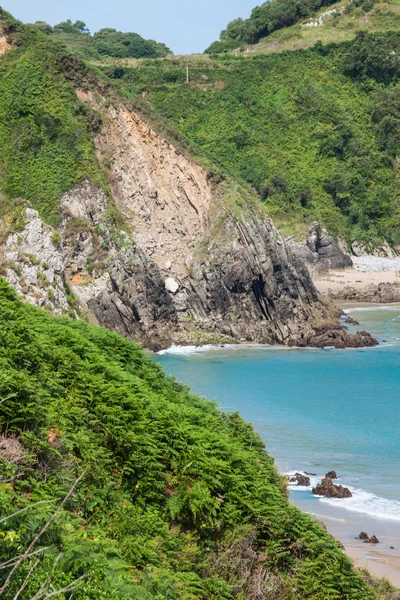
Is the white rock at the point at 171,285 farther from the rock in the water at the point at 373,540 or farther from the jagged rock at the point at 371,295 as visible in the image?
the rock in the water at the point at 373,540

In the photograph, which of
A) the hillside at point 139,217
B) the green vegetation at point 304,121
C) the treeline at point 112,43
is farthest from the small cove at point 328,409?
the treeline at point 112,43

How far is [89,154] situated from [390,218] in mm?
33994

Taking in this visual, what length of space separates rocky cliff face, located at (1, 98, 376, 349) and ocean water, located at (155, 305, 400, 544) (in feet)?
8.95

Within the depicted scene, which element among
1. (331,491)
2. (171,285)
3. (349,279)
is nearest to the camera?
(331,491)

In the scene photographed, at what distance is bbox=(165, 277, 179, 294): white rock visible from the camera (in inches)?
1868

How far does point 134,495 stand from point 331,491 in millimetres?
11278

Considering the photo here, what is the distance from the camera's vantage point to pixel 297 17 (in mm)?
94250

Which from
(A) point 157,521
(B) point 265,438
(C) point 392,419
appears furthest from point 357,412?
(A) point 157,521

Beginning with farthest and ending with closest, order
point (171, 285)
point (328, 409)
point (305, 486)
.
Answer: point (171, 285)
point (328, 409)
point (305, 486)

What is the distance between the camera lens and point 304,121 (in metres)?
78.6

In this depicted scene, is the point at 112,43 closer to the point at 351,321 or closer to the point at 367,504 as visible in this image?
the point at 351,321

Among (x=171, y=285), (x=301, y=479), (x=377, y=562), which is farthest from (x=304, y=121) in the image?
(x=377, y=562)

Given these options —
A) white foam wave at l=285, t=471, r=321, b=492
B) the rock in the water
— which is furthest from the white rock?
the rock in the water

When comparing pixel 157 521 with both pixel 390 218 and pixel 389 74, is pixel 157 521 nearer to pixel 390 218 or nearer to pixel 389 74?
pixel 390 218
